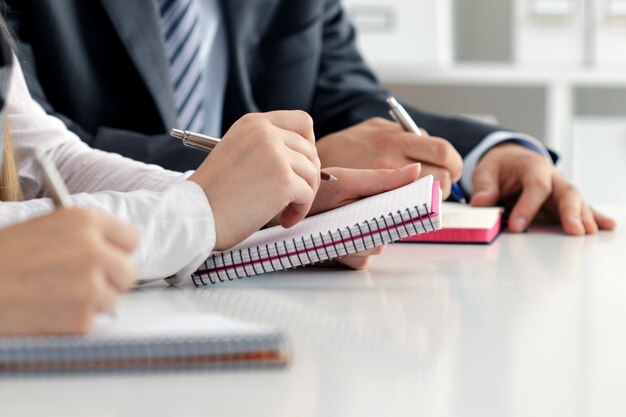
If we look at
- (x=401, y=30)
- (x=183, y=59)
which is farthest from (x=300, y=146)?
(x=401, y=30)

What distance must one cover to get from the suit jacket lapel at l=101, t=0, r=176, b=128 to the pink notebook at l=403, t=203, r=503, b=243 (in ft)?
1.47

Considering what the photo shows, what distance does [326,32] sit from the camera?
1641mm

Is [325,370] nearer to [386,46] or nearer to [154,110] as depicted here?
[154,110]

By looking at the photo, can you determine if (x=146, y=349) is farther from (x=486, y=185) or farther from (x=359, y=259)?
(x=486, y=185)

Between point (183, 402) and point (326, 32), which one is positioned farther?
point (326, 32)

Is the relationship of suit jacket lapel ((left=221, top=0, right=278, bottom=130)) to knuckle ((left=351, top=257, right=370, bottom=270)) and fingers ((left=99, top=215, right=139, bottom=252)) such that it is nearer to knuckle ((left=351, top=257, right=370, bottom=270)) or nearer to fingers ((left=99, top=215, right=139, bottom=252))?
knuckle ((left=351, top=257, right=370, bottom=270))

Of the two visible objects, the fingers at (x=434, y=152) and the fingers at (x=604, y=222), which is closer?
the fingers at (x=434, y=152)

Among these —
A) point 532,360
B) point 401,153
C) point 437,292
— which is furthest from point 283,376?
point 401,153

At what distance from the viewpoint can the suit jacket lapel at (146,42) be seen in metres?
1.29

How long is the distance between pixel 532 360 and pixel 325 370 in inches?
4.2

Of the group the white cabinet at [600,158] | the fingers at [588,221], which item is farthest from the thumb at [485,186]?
the white cabinet at [600,158]

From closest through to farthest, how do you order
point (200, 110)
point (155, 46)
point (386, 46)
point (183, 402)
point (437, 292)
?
point (183, 402), point (437, 292), point (155, 46), point (200, 110), point (386, 46)

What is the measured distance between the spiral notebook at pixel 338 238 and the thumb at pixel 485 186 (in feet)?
1.31

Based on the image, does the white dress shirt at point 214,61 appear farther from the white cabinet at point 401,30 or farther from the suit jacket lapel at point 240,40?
the white cabinet at point 401,30
